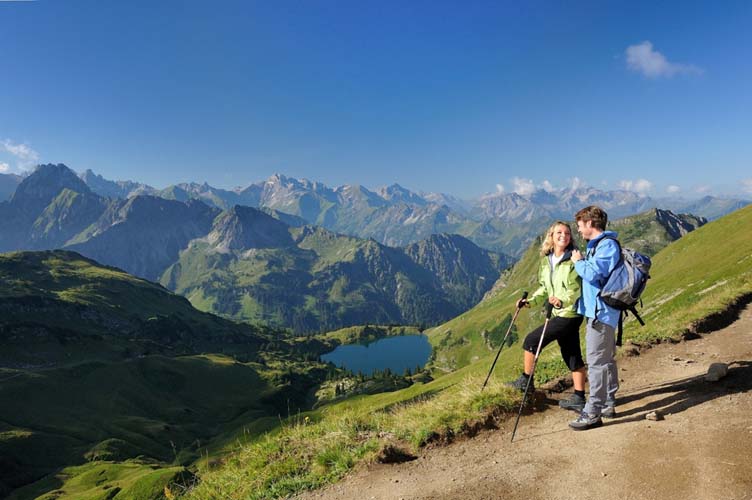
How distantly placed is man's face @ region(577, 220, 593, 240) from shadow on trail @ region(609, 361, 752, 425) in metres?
5.06

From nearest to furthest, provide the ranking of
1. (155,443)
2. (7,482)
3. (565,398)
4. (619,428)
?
1. (619,428)
2. (565,398)
3. (7,482)
4. (155,443)

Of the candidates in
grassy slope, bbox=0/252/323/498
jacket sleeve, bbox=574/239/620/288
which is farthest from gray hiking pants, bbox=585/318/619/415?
grassy slope, bbox=0/252/323/498

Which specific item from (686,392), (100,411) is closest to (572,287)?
(686,392)

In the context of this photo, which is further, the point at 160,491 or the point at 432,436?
the point at 160,491

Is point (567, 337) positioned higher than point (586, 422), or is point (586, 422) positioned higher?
point (567, 337)

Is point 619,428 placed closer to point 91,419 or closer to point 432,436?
point 432,436

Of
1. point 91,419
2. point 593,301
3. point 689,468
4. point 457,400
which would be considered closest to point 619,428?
point 689,468

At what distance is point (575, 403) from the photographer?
37.1ft

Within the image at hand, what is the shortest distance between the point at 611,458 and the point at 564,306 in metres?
4.02

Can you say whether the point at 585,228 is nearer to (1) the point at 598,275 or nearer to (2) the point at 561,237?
(2) the point at 561,237

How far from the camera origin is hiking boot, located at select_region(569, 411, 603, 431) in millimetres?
10125

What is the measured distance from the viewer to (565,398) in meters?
12.4

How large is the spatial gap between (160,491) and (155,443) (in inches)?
3548

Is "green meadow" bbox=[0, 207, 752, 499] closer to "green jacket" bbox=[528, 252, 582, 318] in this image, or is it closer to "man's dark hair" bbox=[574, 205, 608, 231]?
"green jacket" bbox=[528, 252, 582, 318]
